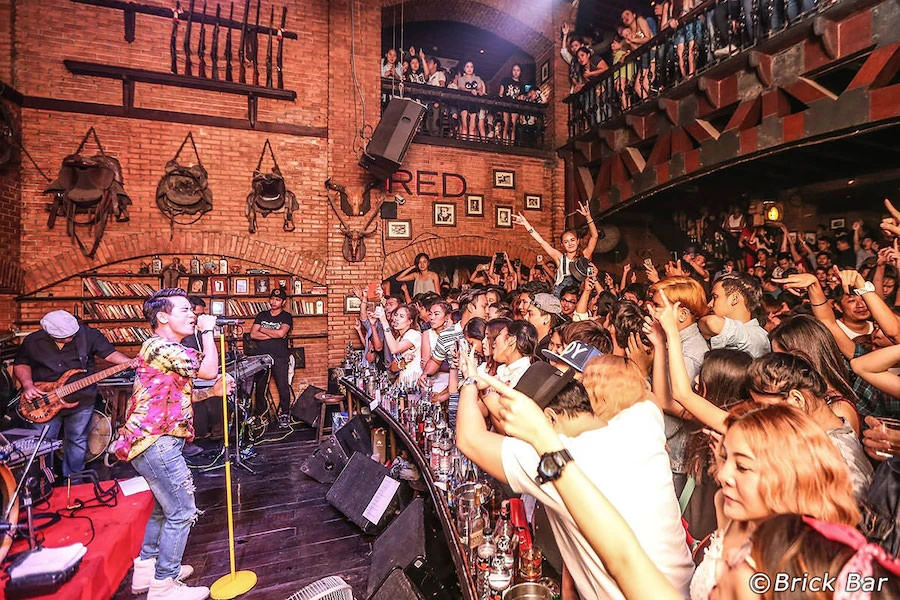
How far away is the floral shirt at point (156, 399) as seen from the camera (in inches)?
100

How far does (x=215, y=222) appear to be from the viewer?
6.76 metres

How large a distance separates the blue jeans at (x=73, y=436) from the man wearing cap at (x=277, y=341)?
2115 mm

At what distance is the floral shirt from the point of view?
8.34 feet

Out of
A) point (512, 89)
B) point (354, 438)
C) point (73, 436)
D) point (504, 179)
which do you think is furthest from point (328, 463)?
point (512, 89)

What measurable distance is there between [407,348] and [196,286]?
4.17m

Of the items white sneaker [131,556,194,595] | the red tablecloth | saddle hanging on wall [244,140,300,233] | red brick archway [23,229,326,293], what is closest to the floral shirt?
the red tablecloth

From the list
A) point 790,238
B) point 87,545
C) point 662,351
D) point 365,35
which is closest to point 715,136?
point 790,238

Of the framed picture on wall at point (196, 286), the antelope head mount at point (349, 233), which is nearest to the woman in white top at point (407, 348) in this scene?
the antelope head mount at point (349, 233)

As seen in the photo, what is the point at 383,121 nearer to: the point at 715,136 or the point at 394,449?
the point at 715,136

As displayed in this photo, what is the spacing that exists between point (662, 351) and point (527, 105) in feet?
24.7

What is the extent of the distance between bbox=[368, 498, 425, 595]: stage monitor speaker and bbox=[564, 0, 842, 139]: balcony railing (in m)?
5.55

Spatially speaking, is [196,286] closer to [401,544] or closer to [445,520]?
[401,544]

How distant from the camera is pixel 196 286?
6.58m

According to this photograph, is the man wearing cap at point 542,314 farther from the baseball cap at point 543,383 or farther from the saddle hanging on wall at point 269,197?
the saddle hanging on wall at point 269,197
